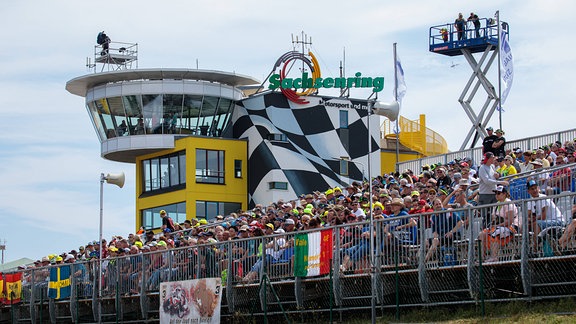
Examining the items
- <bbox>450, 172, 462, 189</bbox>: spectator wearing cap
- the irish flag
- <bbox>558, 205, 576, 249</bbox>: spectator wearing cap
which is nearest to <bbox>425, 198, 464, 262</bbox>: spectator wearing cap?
<bbox>558, 205, 576, 249</bbox>: spectator wearing cap

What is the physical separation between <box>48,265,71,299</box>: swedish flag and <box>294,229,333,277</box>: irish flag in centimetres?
1041

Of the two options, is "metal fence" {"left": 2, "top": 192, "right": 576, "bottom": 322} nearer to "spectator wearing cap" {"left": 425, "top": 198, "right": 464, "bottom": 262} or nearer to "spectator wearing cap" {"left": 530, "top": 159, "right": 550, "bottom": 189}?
"spectator wearing cap" {"left": 425, "top": 198, "right": 464, "bottom": 262}

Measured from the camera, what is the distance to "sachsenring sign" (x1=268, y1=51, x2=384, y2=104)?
2196 inches

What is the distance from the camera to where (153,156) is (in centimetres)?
5575

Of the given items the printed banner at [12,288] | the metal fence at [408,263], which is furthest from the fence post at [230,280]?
the printed banner at [12,288]

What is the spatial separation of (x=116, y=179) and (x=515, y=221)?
47.5ft

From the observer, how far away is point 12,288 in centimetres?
3453

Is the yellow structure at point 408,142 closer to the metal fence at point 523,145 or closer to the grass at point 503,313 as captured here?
the metal fence at point 523,145

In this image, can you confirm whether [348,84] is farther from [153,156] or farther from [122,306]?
[122,306]

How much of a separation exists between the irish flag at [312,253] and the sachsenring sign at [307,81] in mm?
32777

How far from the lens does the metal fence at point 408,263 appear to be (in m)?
18.8

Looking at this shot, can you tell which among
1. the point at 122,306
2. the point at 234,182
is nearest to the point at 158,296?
the point at 122,306

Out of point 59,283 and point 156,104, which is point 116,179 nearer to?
point 59,283

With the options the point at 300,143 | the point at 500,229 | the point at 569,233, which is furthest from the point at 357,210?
the point at 300,143
